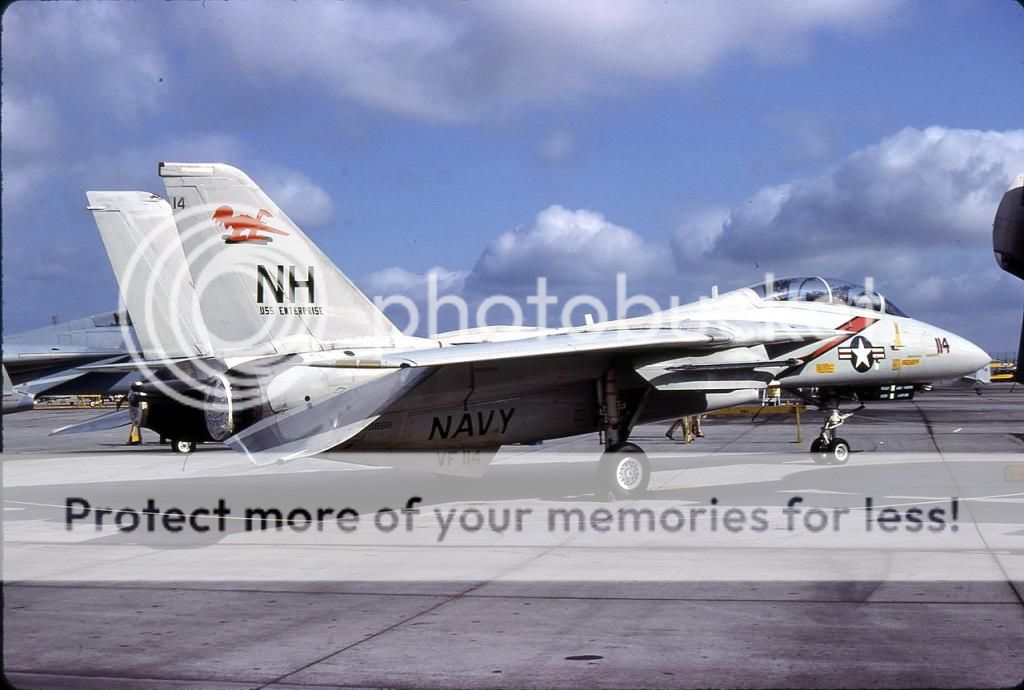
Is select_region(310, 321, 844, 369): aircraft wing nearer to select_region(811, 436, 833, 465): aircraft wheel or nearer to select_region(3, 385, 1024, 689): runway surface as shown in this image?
select_region(3, 385, 1024, 689): runway surface

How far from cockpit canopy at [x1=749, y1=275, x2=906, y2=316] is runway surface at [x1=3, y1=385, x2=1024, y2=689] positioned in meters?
2.71

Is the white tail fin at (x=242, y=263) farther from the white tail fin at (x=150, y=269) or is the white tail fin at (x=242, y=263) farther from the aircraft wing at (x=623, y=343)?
the white tail fin at (x=150, y=269)

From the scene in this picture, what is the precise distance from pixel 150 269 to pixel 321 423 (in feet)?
19.5

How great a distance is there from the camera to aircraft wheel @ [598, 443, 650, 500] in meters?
13.2

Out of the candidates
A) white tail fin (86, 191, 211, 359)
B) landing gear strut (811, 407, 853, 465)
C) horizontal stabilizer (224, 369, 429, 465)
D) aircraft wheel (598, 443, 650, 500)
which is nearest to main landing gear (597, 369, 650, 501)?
aircraft wheel (598, 443, 650, 500)

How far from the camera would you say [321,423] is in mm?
11500

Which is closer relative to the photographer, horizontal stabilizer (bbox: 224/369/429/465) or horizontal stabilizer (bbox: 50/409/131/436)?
horizontal stabilizer (bbox: 224/369/429/465)

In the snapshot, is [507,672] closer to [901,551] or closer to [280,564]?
[280,564]

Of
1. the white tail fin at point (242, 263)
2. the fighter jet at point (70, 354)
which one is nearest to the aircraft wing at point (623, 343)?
the white tail fin at point (242, 263)

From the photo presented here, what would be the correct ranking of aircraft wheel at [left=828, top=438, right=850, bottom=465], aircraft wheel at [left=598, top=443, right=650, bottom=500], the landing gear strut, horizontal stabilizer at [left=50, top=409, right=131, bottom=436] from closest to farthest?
horizontal stabilizer at [left=50, top=409, right=131, bottom=436]
aircraft wheel at [left=598, top=443, right=650, bottom=500]
the landing gear strut
aircraft wheel at [left=828, top=438, right=850, bottom=465]

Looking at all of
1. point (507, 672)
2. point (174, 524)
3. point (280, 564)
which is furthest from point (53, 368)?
point (507, 672)

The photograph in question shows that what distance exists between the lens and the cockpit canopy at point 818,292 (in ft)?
48.4

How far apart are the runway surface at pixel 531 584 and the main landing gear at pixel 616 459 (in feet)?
0.84

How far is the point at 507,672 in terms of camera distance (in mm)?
5543
